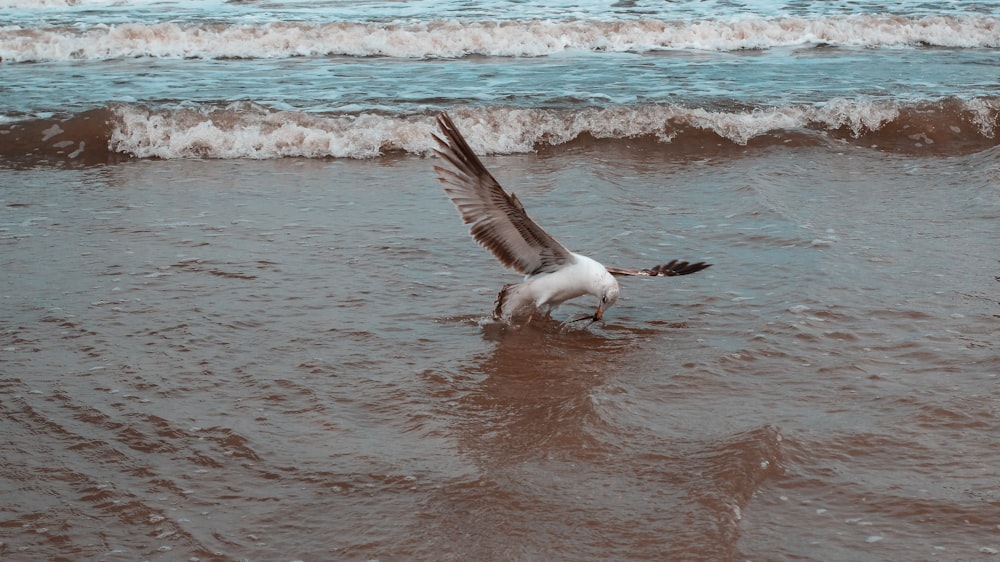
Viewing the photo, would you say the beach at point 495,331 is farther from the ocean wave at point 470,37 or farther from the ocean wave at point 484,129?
the ocean wave at point 470,37

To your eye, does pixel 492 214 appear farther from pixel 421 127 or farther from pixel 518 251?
pixel 421 127

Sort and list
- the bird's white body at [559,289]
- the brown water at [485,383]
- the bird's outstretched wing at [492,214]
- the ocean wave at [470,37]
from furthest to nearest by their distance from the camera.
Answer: the ocean wave at [470,37] → the bird's white body at [559,289] → the bird's outstretched wing at [492,214] → the brown water at [485,383]

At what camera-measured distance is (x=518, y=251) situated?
16.9 ft

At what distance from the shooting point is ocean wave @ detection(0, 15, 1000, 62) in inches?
569

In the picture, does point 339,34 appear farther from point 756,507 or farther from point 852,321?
point 756,507

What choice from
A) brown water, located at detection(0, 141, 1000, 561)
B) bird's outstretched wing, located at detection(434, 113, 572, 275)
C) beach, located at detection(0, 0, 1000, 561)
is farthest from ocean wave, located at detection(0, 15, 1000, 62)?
bird's outstretched wing, located at detection(434, 113, 572, 275)

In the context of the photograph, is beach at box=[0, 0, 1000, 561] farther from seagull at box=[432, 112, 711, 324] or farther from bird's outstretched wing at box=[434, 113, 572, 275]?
bird's outstretched wing at box=[434, 113, 572, 275]

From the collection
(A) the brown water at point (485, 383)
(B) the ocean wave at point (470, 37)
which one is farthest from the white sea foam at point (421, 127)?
(B) the ocean wave at point (470, 37)

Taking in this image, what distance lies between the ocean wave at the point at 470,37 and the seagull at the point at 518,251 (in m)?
9.63

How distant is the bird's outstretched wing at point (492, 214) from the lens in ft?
15.8

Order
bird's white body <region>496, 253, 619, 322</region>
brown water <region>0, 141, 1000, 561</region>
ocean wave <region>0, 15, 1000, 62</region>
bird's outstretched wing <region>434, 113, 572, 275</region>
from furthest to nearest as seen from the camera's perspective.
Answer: ocean wave <region>0, 15, 1000, 62</region>, bird's white body <region>496, 253, 619, 322</region>, bird's outstretched wing <region>434, 113, 572, 275</region>, brown water <region>0, 141, 1000, 561</region>

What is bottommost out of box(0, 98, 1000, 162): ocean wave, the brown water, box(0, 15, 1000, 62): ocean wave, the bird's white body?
the brown water

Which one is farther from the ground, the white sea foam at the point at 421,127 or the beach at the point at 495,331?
the white sea foam at the point at 421,127

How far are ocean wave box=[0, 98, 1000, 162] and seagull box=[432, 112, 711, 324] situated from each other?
4.14 meters
